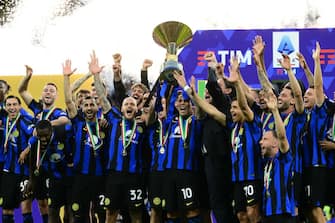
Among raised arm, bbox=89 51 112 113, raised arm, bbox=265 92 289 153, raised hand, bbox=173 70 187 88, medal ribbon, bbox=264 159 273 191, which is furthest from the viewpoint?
raised arm, bbox=89 51 112 113

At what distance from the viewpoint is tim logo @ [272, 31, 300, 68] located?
13.3m

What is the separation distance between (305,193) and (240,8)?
1931 centimetres

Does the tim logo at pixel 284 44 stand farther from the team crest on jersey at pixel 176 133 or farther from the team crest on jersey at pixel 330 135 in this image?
the team crest on jersey at pixel 176 133

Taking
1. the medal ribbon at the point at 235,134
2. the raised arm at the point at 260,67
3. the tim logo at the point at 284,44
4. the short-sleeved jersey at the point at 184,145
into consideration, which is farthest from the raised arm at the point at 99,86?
the tim logo at the point at 284,44

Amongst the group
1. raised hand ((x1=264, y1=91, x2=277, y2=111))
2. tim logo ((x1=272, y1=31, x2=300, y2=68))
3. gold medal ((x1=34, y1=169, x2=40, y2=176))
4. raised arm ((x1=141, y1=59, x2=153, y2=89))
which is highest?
tim logo ((x1=272, y1=31, x2=300, y2=68))

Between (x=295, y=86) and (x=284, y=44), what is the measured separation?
131 inches

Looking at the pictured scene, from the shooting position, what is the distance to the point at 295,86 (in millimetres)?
10086

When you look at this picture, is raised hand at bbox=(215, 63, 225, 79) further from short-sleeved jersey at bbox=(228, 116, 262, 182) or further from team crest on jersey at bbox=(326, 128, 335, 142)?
team crest on jersey at bbox=(326, 128, 335, 142)

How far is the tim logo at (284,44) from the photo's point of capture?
13.3 m

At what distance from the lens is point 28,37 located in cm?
2905

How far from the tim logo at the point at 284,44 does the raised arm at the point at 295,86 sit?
9.98ft

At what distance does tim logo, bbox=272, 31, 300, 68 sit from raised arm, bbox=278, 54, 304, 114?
304cm

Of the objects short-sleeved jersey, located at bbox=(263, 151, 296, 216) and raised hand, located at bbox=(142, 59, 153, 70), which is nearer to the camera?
short-sleeved jersey, located at bbox=(263, 151, 296, 216)

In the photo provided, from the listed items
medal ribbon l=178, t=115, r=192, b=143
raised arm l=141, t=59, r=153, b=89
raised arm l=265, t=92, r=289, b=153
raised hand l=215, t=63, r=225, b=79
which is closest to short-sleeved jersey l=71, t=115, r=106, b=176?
raised arm l=141, t=59, r=153, b=89
